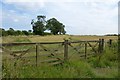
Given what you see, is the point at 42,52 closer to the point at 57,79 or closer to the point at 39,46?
the point at 39,46

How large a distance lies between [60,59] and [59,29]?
93.9 metres

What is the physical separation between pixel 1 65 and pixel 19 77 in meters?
0.66

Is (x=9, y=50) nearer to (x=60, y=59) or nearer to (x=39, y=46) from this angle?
(x=39, y=46)

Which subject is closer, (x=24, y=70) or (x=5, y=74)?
(x=5, y=74)

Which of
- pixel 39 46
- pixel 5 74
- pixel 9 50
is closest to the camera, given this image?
pixel 5 74

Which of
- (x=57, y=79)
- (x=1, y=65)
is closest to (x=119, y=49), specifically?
(x=57, y=79)

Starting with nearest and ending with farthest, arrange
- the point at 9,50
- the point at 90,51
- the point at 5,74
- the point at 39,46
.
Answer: the point at 5,74
the point at 9,50
the point at 39,46
the point at 90,51

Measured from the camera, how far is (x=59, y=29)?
105 metres

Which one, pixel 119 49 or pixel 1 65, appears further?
pixel 119 49

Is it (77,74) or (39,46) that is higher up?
(39,46)

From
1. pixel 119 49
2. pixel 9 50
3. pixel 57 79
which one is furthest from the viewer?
pixel 119 49

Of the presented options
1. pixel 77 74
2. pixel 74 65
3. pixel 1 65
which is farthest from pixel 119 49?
pixel 1 65

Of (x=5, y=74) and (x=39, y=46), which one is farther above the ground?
(x=39, y=46)

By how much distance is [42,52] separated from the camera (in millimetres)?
10336
